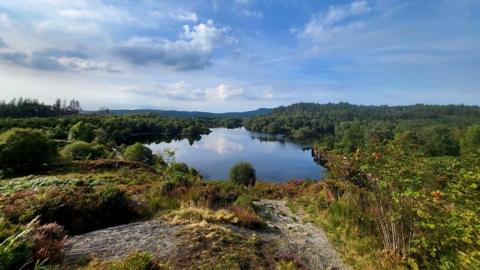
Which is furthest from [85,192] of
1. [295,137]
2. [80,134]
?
[295,137]

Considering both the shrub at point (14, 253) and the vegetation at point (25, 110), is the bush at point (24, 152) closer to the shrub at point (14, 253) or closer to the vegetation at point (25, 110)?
the shrub at point (14, 253)

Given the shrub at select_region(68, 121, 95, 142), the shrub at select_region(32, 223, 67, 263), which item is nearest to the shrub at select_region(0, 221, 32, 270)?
the shrub at select_region(32, 223, 67, 263)

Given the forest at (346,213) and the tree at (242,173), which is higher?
the forest at (346,213)

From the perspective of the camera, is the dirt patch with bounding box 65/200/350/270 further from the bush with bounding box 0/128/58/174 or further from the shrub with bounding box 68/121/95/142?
the shrub with bounding box 68/121/95/142

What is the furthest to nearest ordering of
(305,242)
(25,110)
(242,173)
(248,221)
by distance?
(25,110), (242,173), (248,221), (305,242)

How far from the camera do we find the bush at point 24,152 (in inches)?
789

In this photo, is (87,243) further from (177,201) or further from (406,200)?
(406,200)

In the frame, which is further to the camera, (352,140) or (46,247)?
(352,140)

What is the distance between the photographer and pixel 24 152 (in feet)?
67.3

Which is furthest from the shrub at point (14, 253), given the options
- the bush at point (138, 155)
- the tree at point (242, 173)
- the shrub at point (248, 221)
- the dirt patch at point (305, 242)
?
the bush at point (138, 155)

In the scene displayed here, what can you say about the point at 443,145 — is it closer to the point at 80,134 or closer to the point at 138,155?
the point at 138,155

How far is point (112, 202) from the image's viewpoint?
6906 millimetres

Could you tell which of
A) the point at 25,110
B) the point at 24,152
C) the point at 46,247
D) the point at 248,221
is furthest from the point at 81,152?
the point at 25,110

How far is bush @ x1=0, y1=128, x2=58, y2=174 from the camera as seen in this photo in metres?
20.0
